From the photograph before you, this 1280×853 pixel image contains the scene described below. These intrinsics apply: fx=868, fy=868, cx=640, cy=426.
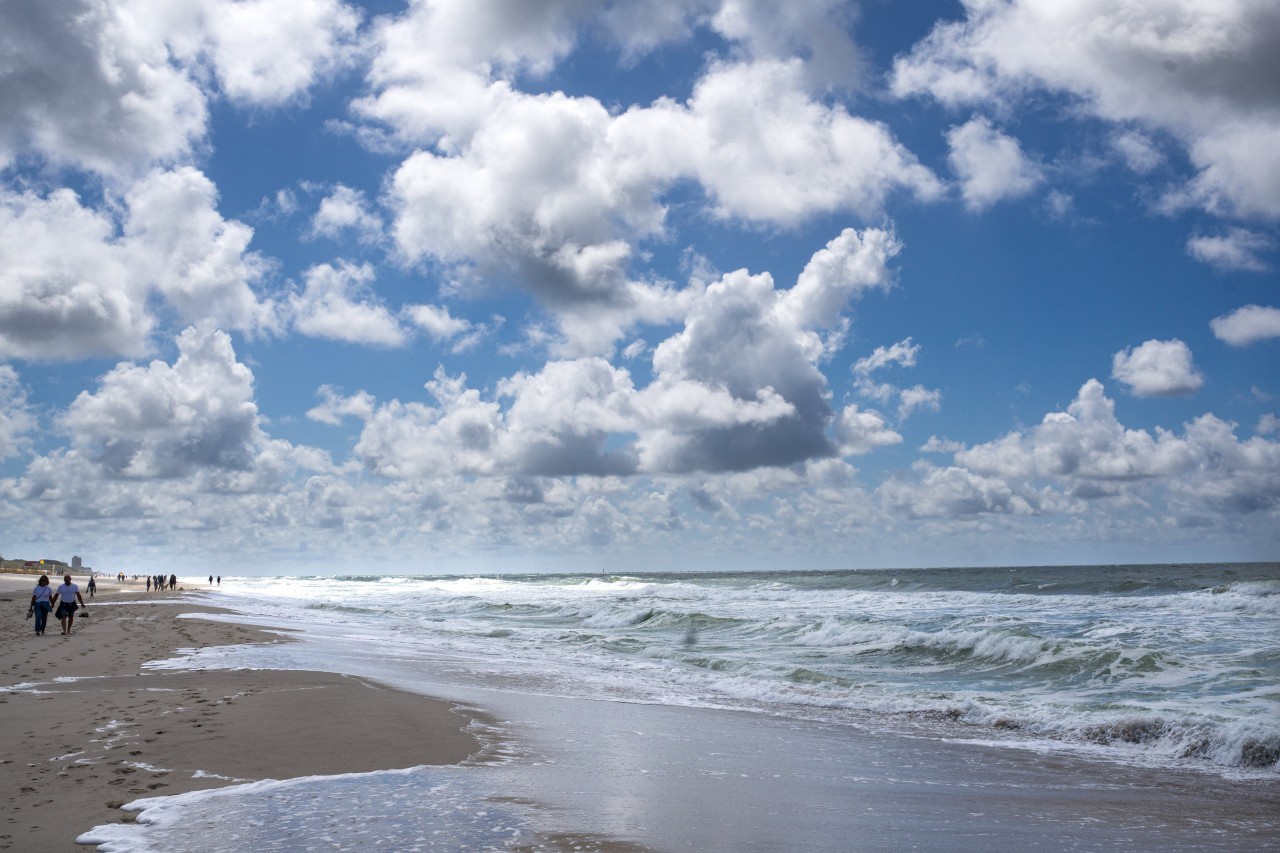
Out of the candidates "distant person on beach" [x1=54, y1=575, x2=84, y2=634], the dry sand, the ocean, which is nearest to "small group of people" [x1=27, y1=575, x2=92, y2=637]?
"distant person on beach" [x1=54, y1=575, x2=84, y2=634]

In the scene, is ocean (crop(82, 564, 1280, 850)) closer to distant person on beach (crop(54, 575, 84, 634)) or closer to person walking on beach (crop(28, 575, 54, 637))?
distant person on beach (crop(54, 575, 84, 634))

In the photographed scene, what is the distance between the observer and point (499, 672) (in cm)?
1667

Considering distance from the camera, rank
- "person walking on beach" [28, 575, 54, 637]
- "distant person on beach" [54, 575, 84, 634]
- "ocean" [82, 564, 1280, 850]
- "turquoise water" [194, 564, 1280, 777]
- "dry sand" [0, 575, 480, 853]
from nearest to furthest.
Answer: "dry sand" [0, 575, 480, 853], "ocean" [82, 564, 1280, 850], "turquoise water" [194, 564, 1280, 777], "person walking on beach" [28, 575, 54, 637], "distant person on beach" [54, 575, 84, 634]

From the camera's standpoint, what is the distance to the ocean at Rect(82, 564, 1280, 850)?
29.3ft

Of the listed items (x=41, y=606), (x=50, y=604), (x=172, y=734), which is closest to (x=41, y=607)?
(x=41, y=606)

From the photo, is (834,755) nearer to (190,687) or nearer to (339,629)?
(190,687)

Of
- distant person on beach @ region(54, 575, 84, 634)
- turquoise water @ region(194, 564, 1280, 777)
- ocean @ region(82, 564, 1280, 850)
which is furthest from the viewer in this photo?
distant person on beach @ region(54, 575, 84, 634)

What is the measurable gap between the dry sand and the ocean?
0.60 metres

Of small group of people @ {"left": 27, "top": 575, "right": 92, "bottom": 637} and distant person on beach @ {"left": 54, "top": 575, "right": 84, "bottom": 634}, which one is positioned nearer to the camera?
small group of people @ {"left": 27, "top": 575, "right": 92, "bottom": 637}

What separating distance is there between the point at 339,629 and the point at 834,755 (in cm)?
2169

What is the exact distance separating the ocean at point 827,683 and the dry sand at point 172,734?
60 cm

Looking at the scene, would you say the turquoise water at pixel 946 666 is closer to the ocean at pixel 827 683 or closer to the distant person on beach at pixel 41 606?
the ocean at pixel 827 683

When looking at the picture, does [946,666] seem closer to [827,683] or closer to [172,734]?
[827,683]

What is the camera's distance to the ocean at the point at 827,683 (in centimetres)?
892
